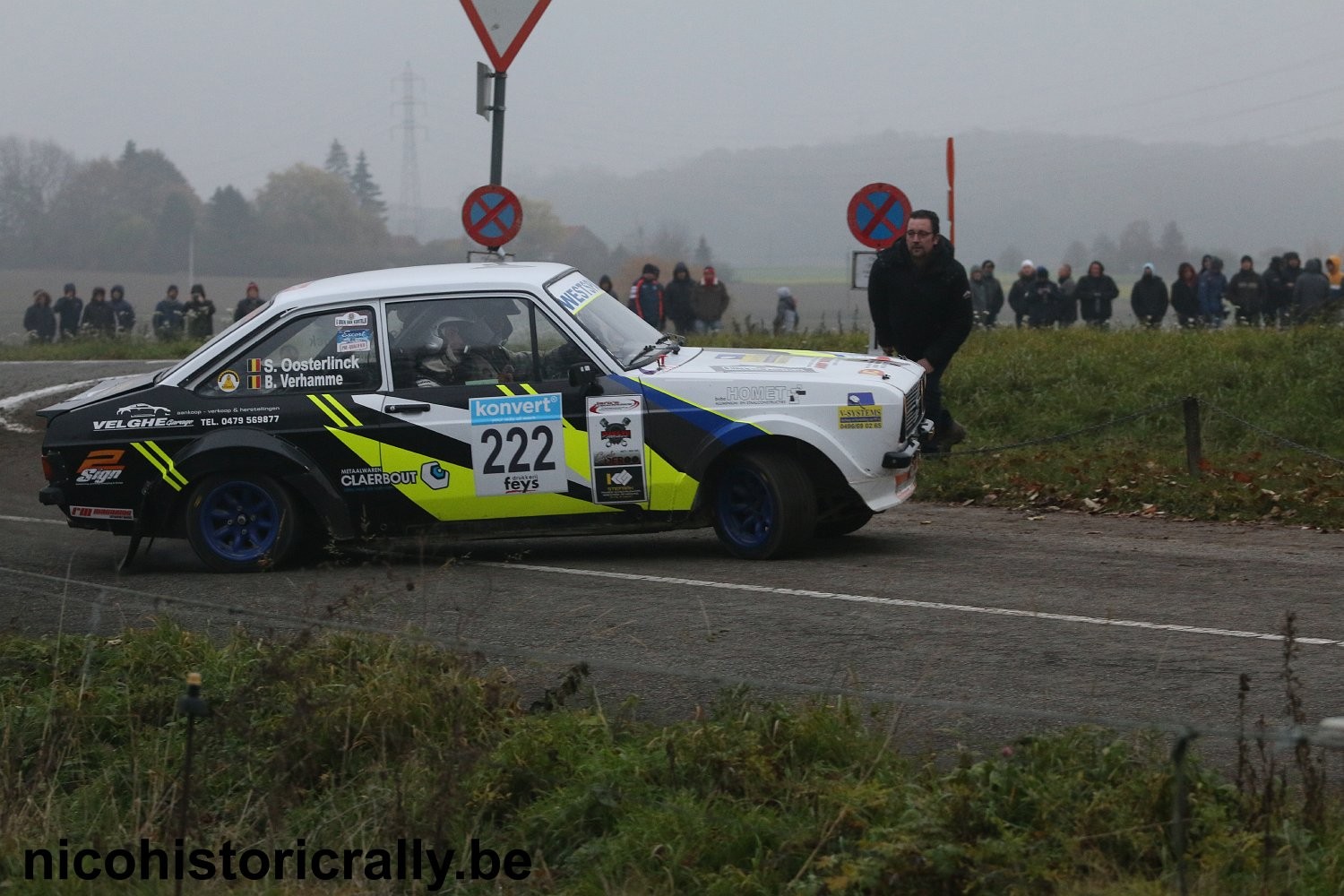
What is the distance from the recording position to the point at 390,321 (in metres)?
9.98

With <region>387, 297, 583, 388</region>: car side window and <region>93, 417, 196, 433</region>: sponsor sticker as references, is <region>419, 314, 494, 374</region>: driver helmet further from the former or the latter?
<region>93, 417, 196, 433</region>: sponsor sticker

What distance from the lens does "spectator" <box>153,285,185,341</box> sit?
28.4m

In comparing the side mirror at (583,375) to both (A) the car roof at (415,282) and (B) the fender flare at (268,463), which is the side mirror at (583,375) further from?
(B) the fender flare at (268,463)

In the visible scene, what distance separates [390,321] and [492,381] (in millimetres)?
768

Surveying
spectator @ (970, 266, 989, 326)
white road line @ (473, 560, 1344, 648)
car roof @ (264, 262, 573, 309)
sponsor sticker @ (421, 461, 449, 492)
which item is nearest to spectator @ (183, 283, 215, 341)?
spectator @ (970, 266, 989, 326)

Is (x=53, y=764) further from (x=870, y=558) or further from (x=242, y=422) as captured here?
(x=870, y=558)

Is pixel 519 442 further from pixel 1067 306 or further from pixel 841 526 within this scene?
pixel 1067 306

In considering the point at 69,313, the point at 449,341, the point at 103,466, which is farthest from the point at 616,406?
the point at 69,313

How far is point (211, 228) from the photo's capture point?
335ft

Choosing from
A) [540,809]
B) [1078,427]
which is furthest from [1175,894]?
[1078,427]

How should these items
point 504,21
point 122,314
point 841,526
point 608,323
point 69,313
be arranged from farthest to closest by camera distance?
1. point 69,313
2. point 122,314
3. point 504,21
4. point 841,526
5. point 608,323


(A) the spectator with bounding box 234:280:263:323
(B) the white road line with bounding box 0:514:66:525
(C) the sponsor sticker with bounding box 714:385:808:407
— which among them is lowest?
(B) the white road line with bounding box 0:514:66:525

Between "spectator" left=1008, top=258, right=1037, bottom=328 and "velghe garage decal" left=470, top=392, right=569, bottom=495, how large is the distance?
1755cm

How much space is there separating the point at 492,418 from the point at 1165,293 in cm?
1824
